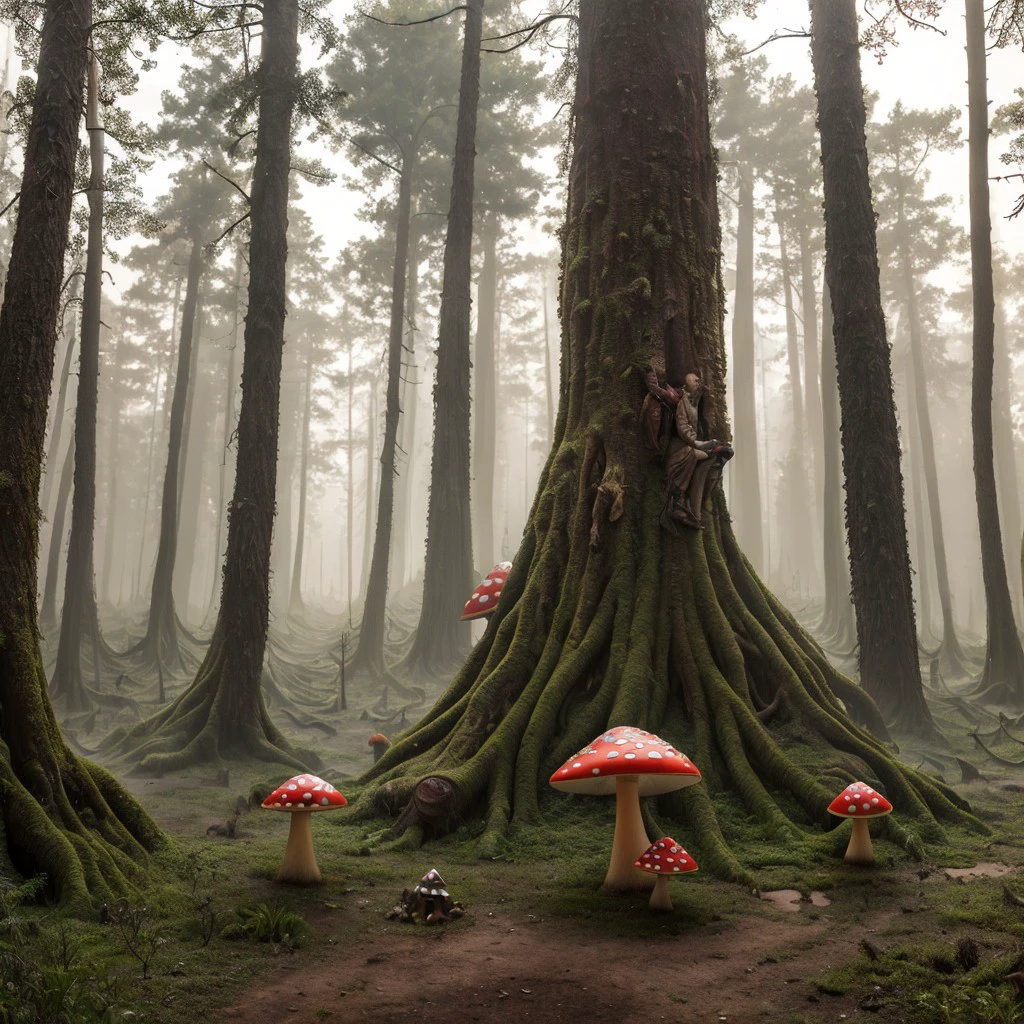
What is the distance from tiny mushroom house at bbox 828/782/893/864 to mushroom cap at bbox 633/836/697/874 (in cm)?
107

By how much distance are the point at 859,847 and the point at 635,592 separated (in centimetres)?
236

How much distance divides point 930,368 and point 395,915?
3359 centimetres

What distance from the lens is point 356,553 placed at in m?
99.8

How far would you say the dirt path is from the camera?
3.20m

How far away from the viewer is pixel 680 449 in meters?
6.66

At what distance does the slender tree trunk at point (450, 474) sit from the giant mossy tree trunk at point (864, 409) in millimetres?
7168

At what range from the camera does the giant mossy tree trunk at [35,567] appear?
4246 millimetres

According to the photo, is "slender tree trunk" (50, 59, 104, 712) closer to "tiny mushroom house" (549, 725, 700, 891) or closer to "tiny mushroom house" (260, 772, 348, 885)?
"tiny mushroom house" (260, 772, 348, 885)

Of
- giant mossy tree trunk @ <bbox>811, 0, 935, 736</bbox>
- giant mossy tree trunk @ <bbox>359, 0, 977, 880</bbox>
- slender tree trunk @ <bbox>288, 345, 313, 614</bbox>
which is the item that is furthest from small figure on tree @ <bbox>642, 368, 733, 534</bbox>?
slender tree trunk @ <bbox>288, 345, 313, 614</bbox>

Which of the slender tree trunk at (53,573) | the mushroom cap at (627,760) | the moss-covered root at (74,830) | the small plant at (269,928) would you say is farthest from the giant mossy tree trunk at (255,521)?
the slender tree trunk at (53,573)

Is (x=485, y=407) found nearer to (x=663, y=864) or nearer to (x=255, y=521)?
(x=255, y=521)

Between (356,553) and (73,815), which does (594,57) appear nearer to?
(73,815)

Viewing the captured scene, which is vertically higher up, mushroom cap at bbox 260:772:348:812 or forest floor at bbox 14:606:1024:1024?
mushroom cap at bbox 260:772:348:812

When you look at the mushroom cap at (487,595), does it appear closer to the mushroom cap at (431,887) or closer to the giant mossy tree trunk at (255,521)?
the giant mossy tree trunk at (255,521)
